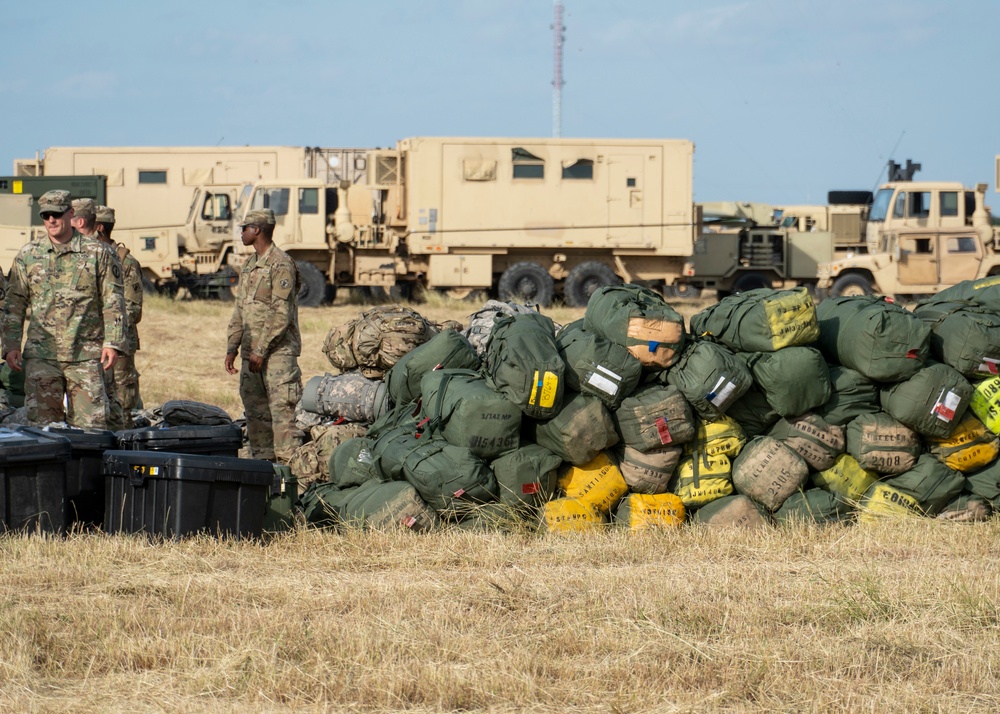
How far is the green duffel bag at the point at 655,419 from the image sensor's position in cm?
566

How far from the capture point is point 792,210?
979 inches

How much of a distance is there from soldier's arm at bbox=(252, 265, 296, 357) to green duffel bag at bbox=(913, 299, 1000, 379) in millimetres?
3939

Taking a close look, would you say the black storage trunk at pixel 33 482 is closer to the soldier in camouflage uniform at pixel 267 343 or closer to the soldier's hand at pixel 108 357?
the soldier's hand at pixel 108 357

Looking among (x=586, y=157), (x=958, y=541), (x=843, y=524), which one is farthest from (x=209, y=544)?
(x=586, y=157)

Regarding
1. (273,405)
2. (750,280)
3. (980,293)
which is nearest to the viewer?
(980,293)

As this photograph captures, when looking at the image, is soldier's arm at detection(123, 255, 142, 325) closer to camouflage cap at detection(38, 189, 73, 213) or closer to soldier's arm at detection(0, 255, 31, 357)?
soldier's arm at detection(0, 255, 31, 357)

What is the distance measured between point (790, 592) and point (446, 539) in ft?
5.21

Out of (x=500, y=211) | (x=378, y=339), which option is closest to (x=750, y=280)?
(x=500, y=211)

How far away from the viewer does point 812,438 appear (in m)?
5.83

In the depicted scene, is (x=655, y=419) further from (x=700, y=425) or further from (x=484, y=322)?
(x=484, y=322)

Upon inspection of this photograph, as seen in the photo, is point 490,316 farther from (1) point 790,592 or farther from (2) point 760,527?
(1) point 790,592

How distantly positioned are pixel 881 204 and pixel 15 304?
1766 cm

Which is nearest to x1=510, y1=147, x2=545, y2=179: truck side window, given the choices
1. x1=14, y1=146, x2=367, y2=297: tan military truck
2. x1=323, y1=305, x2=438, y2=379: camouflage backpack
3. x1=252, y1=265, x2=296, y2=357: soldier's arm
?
x1=14, y1=146, x2=367, y2=297: tan military truck

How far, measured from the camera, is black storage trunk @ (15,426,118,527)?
17.7 ft
